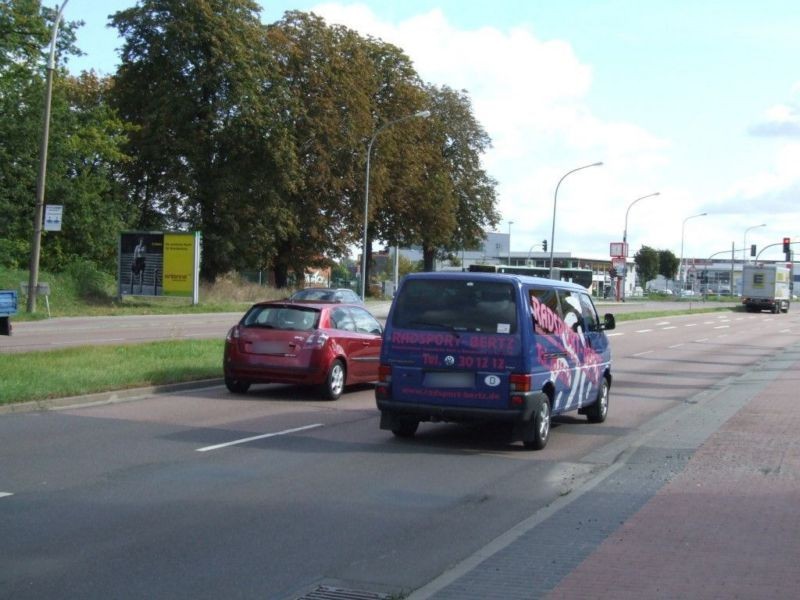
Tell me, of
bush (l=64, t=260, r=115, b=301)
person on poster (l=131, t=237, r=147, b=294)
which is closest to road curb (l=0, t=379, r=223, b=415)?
bush (l=64, t=260, r=115, b=301)

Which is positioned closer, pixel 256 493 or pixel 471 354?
pixel 256 493

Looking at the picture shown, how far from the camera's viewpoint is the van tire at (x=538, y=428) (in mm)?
10266

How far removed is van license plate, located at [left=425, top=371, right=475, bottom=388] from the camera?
Answer: 1007 centimetres

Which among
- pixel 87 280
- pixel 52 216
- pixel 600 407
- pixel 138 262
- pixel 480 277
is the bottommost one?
pixel 600 407

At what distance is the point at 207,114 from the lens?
151 feet

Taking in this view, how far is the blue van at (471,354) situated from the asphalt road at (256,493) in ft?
1.66

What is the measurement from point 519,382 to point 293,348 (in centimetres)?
492

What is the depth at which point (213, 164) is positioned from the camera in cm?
4675

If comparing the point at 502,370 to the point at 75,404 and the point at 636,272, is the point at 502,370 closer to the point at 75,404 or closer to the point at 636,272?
the point at 75,404

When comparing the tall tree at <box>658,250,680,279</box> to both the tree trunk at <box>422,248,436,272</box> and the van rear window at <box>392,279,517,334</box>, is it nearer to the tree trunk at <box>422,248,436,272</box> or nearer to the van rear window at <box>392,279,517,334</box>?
the tree trunk at <box>422,248,436,272</box>

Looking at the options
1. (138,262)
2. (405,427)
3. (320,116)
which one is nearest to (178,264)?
(138,262)

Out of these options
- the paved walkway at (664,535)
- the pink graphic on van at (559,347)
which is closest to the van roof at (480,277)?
the pink graphic on van at (559,347)

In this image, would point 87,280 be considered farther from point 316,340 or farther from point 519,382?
point 519,382

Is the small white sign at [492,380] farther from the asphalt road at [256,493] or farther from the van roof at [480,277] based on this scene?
the van roof at [480,277]
